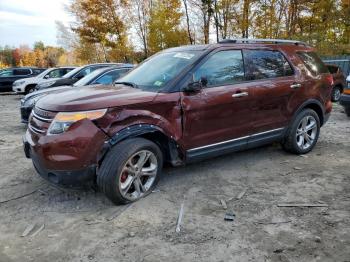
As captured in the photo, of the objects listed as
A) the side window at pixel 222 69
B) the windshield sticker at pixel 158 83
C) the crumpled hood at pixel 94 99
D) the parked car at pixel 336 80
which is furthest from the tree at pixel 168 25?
the crumpled hood at pixel 94 99

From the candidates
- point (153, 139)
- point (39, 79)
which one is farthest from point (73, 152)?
point (39, 79)

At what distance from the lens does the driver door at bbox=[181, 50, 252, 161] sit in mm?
4352

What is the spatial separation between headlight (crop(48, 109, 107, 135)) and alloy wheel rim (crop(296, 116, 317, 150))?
3491mm

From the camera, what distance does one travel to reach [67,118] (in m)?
3.62

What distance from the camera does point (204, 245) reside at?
315 centimetres

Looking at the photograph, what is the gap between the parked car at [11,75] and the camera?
1981 centimetres

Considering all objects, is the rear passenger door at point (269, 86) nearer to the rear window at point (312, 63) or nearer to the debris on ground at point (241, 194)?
the rear window at point (312, 63)

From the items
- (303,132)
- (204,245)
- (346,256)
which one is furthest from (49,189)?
(303,132)

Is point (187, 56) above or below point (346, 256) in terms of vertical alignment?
above

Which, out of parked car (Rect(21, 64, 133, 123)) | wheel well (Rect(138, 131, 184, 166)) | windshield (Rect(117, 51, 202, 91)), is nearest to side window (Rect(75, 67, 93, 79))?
parked car (Rect(21, 64, 133, 123))

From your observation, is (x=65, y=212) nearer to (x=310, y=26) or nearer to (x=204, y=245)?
(x=204, y=245)

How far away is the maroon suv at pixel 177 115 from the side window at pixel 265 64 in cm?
2

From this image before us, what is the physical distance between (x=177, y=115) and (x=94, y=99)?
1010 mm

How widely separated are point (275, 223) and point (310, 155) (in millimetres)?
2632
